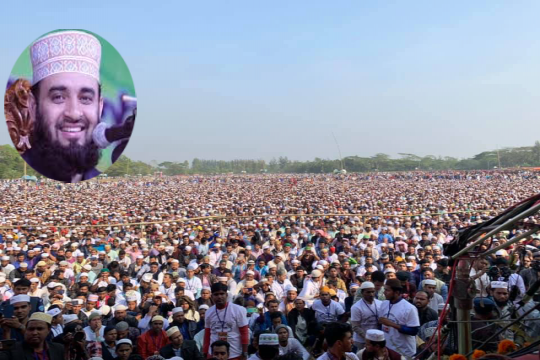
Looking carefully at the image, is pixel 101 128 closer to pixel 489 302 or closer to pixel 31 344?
pixel 31 344

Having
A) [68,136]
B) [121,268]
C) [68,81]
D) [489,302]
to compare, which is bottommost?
[121,268]

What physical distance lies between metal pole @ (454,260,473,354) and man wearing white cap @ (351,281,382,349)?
1758mm

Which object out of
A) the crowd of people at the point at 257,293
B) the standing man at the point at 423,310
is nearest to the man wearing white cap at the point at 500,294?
the crowd of people at the point at 257,293

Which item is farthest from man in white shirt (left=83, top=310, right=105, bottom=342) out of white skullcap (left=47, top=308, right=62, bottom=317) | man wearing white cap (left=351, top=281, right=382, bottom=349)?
man wearing white cap (left=351, top=281, right=382, bottom=349)

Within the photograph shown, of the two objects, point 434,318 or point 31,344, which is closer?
point 31,344

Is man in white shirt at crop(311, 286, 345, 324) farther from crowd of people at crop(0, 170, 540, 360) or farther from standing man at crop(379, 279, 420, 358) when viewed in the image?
standing man at crop(379, 279, 420, 358)

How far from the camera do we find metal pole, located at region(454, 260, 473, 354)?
299cm

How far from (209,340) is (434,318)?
2329mm

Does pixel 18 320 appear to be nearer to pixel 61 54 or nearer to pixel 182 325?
pixel 182 325

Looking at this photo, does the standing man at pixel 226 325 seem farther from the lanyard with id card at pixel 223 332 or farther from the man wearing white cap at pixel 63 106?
the man wearing white cap at pixel 63 106

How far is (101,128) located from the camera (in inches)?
239

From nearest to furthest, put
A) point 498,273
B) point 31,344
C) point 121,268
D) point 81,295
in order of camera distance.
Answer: point 31,344, point 498,273, point 81,295, point 121,268

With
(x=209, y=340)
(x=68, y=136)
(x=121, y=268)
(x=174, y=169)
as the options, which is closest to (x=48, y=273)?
(x=121, y=268)

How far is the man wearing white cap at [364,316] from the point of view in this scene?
4824mm
